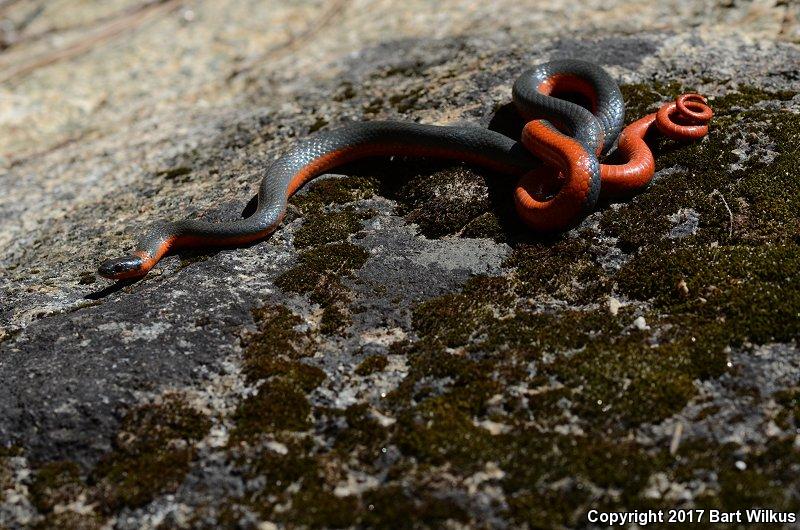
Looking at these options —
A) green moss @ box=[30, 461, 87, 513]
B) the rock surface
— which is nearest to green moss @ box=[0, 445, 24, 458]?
the rock surface

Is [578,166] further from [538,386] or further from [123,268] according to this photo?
[123,268]

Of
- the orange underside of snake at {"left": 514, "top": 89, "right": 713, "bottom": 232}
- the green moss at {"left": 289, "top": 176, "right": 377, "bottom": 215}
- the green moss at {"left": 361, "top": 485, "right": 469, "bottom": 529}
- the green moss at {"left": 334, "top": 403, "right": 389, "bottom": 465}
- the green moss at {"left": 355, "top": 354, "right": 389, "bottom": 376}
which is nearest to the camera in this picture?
the green moss at {"left": 361, "top": 485, "right": 469, "bottom": 529}

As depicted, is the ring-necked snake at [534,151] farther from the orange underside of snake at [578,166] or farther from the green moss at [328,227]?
the green moss at [328,227]

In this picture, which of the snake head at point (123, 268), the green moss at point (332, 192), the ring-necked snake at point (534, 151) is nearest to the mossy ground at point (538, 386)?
the ring-necked snake at point (534, 151)

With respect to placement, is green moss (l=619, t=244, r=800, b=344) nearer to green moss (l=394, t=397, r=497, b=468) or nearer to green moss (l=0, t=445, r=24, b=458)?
green moss (l=394, t=397, r=497, b=468)

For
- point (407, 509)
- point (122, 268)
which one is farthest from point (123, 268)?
point (407, 509)
